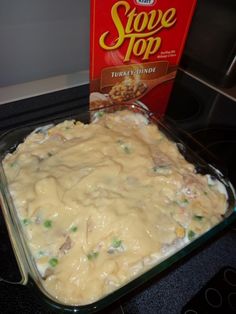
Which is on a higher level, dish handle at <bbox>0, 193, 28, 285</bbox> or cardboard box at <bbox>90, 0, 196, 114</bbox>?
cardboard box at <bbox>90, 0, 196, 114</bbox>

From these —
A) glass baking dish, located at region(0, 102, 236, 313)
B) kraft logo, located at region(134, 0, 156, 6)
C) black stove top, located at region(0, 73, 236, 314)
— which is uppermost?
kraft logo, located at region(134, 0, 156, 6)

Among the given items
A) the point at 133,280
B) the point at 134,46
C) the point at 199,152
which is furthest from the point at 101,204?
the point at 134,46

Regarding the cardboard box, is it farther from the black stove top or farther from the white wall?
the white wall

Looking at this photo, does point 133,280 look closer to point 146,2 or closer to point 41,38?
point 146,2

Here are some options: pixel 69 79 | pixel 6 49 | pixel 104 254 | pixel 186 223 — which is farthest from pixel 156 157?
pixel 6 49

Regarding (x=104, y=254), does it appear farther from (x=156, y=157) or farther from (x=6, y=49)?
(x=6, y=49)

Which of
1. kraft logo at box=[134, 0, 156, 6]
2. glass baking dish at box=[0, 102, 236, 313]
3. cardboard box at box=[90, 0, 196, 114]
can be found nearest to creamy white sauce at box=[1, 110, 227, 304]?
glass baking dish at box=[0, 102, 236, 313]
